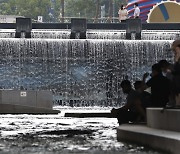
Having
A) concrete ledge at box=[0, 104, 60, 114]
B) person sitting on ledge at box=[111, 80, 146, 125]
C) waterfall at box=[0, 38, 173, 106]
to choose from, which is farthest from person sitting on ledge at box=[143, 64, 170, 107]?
waterfall at box=[0, 38, 173, 106]

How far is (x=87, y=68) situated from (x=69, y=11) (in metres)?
97.7

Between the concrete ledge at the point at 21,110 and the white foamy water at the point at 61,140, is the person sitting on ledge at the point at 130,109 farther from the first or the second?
the concrete ledge at the point at 21,110

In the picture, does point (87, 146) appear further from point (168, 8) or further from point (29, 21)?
point (168, 8)

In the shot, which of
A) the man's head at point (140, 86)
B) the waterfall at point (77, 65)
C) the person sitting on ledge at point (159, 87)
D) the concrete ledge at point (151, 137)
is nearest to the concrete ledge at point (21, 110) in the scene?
the waterfall at point (77, 65)

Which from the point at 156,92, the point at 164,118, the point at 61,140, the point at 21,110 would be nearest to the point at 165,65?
the point at 156,92

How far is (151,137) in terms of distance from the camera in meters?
15.6

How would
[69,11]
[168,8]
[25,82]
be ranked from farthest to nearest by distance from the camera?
1. [69,11]
2. [168,8]
3. [25,82]

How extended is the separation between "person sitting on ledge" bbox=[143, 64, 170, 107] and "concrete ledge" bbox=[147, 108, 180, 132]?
1.86ft

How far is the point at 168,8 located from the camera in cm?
5247

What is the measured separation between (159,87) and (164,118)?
153 centimetres

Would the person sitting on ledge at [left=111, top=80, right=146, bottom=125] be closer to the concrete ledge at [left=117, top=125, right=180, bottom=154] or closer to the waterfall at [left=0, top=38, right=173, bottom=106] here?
the concrete ledge at [left=117, top=125, right=180, bottom=154]

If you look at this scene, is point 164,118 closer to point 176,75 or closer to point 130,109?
point 176,75

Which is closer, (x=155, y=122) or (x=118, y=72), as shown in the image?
(x=155, y=122)

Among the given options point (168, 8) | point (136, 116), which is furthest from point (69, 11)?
point (136, 116)
